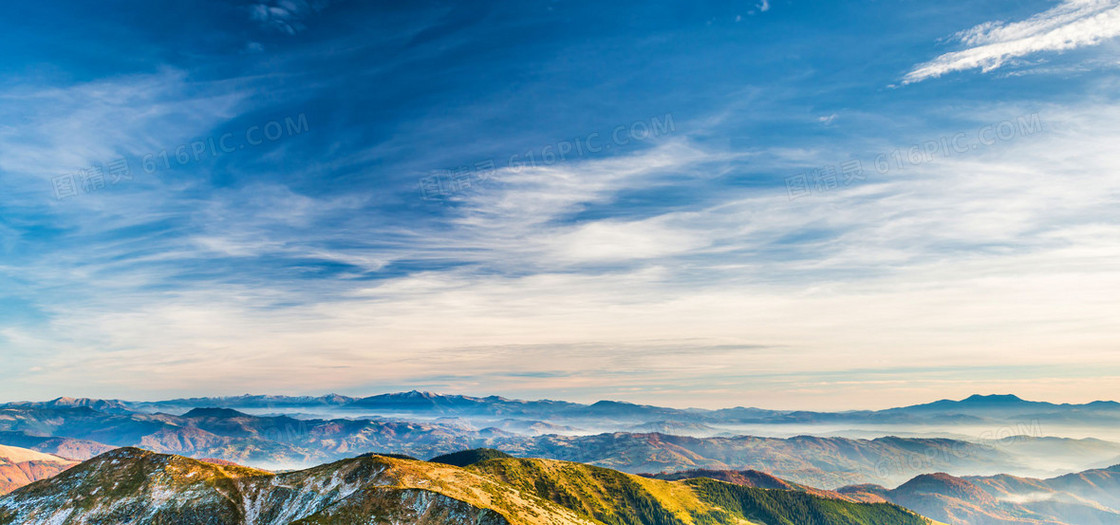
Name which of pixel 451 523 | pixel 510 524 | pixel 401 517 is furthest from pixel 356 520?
pixel 510 524

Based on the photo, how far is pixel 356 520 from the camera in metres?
198

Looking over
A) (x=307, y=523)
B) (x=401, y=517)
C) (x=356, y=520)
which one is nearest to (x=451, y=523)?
(x=401, y=517)

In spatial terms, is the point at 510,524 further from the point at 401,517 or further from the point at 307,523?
the point at 307,523

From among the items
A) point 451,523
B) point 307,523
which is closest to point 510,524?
point 451,523

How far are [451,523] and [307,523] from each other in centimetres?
5212

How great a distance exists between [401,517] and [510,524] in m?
40.5

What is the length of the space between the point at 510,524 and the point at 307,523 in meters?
73.7

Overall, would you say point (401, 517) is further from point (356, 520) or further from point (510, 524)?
point (510, 524)

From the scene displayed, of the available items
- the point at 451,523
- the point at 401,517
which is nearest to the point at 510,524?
the point at 451,523

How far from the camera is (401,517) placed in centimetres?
19975

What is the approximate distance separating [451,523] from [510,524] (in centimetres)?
2156

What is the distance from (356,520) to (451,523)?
34.8 metres

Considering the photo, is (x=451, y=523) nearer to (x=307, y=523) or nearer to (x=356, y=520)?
(x=356, y=520)

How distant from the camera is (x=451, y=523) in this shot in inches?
7771
